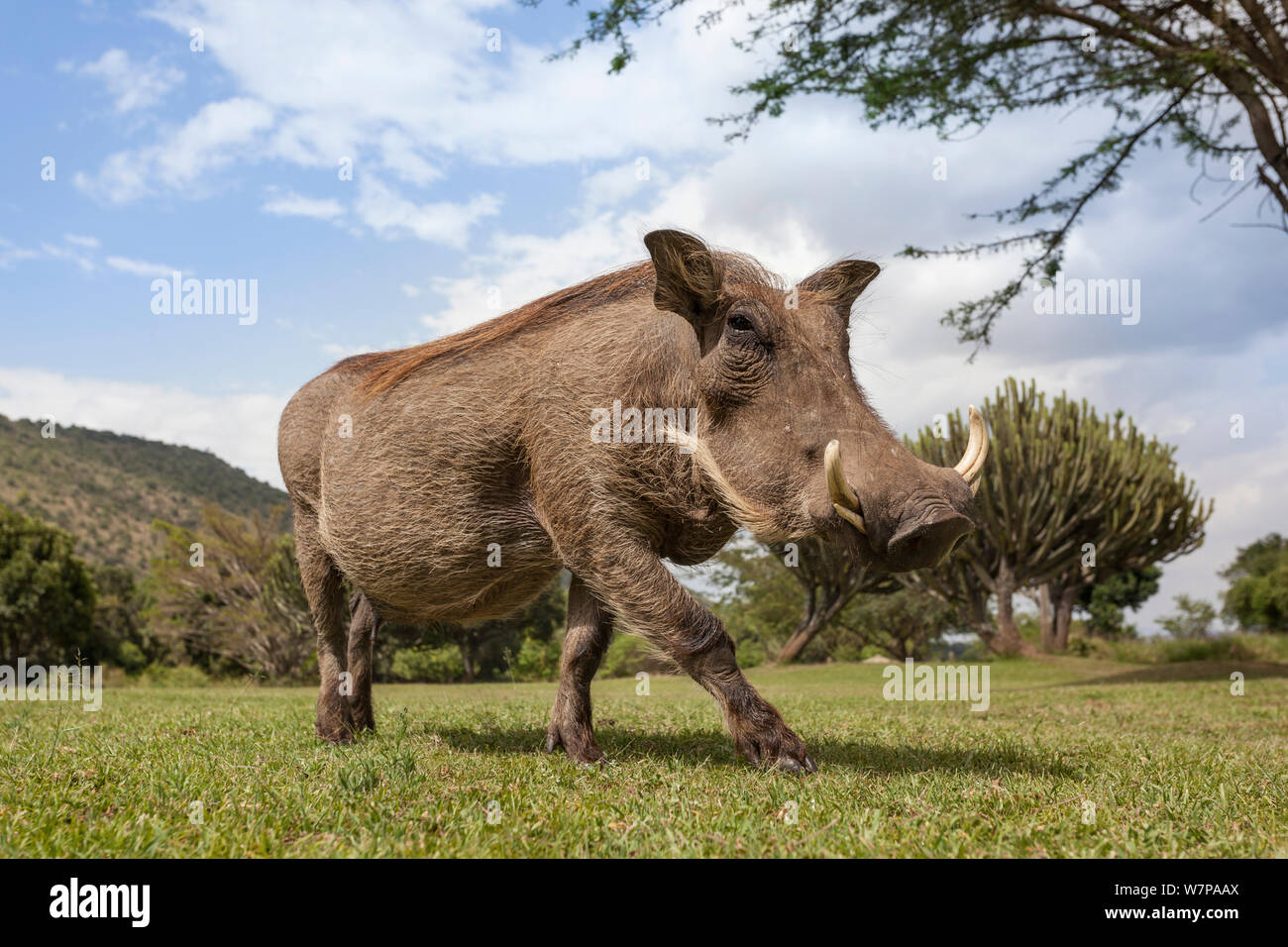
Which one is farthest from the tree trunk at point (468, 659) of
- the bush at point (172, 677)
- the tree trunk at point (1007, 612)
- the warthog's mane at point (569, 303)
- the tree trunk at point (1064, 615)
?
the warthog's mane at point (569, 303)

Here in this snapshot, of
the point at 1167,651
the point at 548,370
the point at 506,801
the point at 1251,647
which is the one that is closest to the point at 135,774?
the point at 506,801

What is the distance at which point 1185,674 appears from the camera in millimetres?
14969

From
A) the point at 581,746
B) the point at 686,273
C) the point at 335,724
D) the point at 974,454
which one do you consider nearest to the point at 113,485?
the point at 335,724

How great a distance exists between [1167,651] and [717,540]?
1948 centimetres

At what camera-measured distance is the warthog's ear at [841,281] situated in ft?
13.9

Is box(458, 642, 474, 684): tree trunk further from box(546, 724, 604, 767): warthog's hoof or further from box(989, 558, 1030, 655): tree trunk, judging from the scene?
box(546, 724, 604, 767): warthog's hoof

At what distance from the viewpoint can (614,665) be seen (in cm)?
Result: 2781

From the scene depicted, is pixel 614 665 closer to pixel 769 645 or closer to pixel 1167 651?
pixel 769 645

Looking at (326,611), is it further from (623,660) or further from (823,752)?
(623,660)

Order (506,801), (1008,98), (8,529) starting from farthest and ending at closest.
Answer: (8,529)
(1008,98)
(506,801)

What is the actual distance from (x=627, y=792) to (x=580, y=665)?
1.19 m

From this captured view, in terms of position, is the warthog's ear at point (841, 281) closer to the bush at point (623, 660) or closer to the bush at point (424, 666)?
the bush at point (623, 660)

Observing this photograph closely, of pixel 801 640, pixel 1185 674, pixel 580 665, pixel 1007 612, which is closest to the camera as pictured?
pixel 580 665

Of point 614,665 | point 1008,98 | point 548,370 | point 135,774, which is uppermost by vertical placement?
point 1008,98
